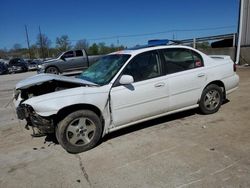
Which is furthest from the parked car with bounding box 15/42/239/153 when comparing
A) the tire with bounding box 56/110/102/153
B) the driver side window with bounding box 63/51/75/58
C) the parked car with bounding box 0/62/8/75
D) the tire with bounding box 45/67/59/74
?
the parked car with bounding box 0/62/8/75

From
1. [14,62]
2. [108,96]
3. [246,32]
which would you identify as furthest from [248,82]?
[14,62]

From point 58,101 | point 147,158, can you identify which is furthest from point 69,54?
point 147,158

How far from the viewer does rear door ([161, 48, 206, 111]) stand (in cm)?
471

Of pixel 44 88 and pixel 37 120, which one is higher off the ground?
pixel 44 88

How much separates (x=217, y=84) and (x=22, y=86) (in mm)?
4089

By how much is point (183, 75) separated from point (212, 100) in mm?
1098

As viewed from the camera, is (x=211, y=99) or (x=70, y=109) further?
(x=211, y=99)

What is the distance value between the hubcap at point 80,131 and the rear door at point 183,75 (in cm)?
170

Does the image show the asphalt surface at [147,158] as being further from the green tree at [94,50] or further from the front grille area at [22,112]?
the green tree at [94,50]

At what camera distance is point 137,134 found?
14.9ft

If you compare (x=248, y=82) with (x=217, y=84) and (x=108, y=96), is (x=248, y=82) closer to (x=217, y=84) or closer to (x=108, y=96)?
(x=217, y=84)

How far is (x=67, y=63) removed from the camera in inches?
637

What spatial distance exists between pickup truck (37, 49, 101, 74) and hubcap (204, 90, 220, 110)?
12.4 meters

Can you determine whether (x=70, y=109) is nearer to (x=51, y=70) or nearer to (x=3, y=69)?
(x=51, y=70)
